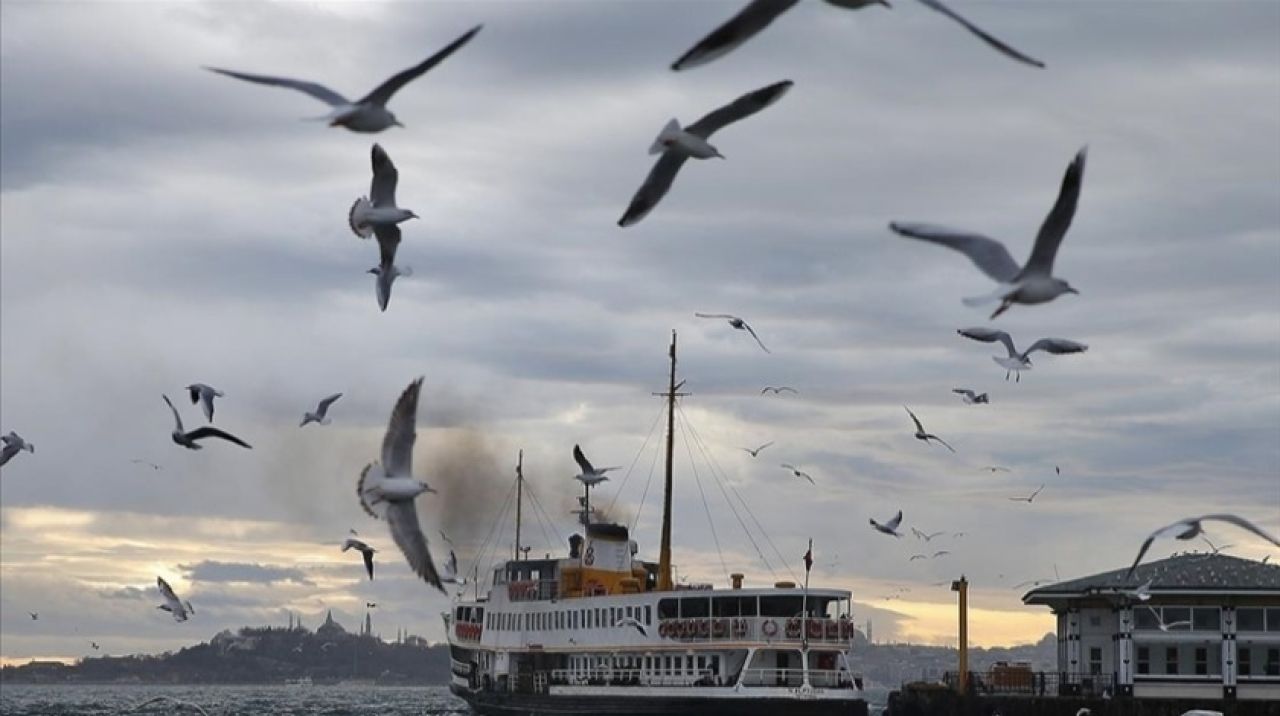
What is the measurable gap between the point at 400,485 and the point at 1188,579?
5263 cm

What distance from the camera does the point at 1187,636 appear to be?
237 feet

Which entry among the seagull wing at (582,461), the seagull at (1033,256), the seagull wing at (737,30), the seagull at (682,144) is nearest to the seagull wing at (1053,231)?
the seagull at (1033,256)

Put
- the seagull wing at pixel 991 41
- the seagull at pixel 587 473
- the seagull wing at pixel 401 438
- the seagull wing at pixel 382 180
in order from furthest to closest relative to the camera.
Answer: the seagull at pixel 587 473 < the seagull wing at pixel 382 180 < the seagull wing at pixel 401 438 < the seagull wing at pixel 991 41

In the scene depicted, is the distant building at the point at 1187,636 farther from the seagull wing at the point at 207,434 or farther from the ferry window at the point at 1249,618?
the seagull wing at the point at 207,434

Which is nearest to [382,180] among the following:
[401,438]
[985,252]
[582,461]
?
[401,438]

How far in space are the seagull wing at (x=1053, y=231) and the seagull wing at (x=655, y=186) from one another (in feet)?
14.4

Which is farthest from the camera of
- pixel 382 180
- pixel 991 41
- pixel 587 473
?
pixel 587 473

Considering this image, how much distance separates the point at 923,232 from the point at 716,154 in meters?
4.02

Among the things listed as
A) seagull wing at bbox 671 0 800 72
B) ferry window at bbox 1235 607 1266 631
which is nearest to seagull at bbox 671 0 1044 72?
seagull wing at bbox 671 0 800 72

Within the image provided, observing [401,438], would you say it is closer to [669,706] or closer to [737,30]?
[737,30]

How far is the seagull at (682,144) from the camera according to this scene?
2411 cm

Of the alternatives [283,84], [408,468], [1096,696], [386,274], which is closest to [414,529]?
[408,468]

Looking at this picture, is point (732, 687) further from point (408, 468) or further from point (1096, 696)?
point (408, 468)

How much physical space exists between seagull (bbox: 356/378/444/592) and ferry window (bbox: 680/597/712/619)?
144 feet
